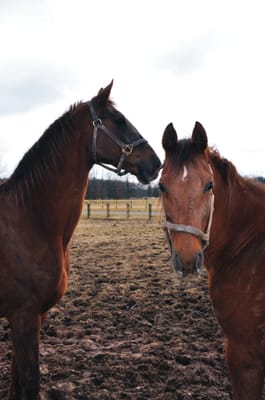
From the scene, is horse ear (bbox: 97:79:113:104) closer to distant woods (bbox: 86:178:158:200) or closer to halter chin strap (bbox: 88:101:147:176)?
halter chin strap (bbox: 88:101:147:176)

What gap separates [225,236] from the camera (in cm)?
261

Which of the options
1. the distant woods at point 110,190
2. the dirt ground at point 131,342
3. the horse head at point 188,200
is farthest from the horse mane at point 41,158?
the distant woods at point 110,190

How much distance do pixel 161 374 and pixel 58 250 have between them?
1641mm

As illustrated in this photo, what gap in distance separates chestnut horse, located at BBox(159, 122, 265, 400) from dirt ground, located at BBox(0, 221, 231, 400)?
1.05m

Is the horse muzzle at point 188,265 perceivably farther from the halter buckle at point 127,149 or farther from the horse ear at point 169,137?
the halter buckle at point 127,149

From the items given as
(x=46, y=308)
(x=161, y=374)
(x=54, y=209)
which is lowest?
(x=161, y=374)

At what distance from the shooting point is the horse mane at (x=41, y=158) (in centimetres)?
312

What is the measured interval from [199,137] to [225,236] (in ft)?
2.56

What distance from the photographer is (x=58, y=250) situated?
3002mm

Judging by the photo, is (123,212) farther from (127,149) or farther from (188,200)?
(188,200)

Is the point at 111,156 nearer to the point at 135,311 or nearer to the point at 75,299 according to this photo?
the point at 135,311

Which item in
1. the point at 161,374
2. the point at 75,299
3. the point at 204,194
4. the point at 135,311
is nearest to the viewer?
the point at 204,194

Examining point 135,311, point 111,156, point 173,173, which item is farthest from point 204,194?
point 135,311

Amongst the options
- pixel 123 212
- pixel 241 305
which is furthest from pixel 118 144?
pixel 123 212
